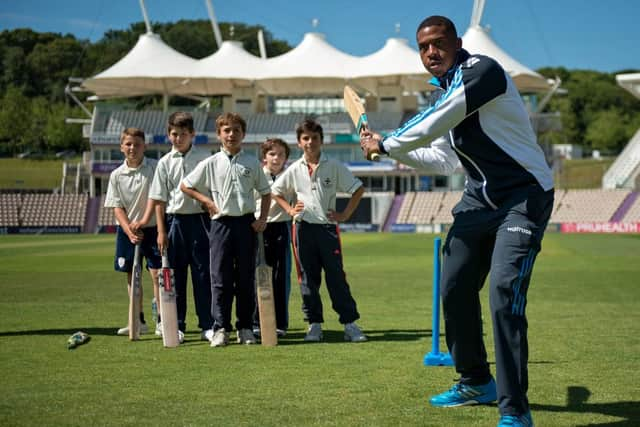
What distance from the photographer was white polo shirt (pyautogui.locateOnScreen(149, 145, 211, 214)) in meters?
9.55

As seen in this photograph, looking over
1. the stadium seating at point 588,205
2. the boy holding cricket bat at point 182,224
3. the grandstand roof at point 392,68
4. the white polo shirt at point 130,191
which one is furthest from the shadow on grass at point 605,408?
the grandstand roof at point 392,68

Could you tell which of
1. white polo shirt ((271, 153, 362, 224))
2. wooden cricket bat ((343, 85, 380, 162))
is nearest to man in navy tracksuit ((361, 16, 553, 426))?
wooden cricket bat ((343, 85, 380, 162))

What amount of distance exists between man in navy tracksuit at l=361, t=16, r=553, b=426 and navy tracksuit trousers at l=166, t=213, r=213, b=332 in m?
4.29

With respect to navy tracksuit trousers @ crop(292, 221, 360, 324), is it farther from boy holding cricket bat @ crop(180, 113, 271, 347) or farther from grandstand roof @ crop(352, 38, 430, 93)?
grandstand roof @ crop(352, 38, 430, 93)

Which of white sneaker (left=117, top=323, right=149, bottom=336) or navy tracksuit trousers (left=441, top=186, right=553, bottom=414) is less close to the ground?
navy tracksuit trousers (left=441, top=186, right=553, bottom=414)

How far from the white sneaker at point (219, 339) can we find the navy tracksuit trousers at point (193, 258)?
74 cm

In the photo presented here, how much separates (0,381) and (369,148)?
11.1ft

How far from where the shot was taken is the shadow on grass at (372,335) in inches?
367

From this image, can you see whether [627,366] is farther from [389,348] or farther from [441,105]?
[441,105]

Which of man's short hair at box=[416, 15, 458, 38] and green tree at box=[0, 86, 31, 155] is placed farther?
green tree at box=[0, 86, 31, 155]

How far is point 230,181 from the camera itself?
909 centimetres

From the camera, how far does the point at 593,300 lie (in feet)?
45.5

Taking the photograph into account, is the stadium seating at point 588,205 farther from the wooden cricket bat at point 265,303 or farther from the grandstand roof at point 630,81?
the wooden cricket bat at point 265,303

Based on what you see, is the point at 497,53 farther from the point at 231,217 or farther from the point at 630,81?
the point at 231,217
